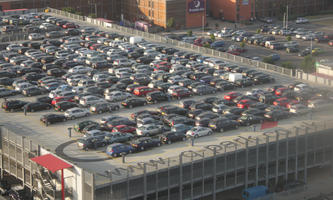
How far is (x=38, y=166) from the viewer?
48375 mm

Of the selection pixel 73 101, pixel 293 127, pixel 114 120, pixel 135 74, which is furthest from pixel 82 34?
pixel 293 127

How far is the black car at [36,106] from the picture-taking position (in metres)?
60.8

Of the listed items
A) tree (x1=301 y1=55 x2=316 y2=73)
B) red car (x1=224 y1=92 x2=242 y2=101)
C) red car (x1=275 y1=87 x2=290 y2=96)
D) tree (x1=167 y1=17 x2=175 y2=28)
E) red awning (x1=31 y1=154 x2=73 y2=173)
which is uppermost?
tree (x1=167 y1=17 x2=175 y2=28)

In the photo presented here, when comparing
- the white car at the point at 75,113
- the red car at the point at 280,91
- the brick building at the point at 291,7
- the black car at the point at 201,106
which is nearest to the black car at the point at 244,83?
the red car at the point at 280,91

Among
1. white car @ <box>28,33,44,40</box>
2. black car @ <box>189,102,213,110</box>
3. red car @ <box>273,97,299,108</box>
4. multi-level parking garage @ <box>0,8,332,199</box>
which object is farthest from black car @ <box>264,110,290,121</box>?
white car @ <box>28,33,44,40</box>

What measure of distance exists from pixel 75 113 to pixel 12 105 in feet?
21.4

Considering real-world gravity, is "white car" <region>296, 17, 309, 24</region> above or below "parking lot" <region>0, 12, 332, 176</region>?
above

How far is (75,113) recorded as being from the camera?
194 ft

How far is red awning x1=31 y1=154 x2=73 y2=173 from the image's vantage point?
4534 centimetres

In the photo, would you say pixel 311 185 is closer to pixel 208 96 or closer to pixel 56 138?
pixel 208 96

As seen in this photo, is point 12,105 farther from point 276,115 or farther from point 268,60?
point 268,60

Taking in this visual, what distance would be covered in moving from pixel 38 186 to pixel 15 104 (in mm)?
14213

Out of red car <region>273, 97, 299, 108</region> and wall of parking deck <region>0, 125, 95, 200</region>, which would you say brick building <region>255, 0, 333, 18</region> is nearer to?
red car <region>273, 97, 299, 108</region>

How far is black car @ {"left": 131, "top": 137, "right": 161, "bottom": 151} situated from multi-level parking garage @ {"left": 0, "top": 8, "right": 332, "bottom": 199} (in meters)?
0.45
